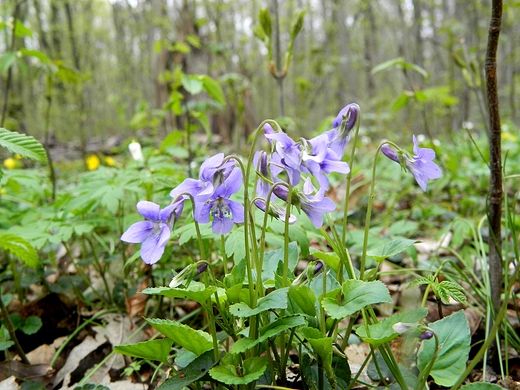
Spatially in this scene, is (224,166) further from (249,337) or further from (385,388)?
(385,388)

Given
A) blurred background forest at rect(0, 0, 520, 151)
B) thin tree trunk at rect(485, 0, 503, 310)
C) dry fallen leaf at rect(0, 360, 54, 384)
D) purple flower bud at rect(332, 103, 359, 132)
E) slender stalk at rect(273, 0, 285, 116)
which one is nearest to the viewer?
purple flower bud at rect(332, 103, 359, 132)

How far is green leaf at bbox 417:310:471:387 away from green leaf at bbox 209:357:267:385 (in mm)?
429

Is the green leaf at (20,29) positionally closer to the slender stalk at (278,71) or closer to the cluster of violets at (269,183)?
the slender stalk at (278,71)

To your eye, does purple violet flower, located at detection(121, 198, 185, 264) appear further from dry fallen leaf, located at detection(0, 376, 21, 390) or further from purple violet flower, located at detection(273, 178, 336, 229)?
dry fallen leaf, located at detection(0, 376, 21, 390)

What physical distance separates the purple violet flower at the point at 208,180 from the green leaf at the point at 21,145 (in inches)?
20.3

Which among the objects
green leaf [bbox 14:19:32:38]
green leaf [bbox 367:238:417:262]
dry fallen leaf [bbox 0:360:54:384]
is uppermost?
green leaf [bbox 14:19:32:38]

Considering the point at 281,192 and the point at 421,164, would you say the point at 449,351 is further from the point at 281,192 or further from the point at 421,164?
the point at 281,192

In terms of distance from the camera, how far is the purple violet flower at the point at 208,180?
105 cm

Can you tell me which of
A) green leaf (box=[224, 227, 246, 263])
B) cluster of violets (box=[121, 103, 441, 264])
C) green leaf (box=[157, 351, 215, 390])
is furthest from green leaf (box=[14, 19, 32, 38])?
green leaf (box=[157, 351, 215, 390])

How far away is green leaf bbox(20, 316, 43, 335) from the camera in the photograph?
1.84 meters

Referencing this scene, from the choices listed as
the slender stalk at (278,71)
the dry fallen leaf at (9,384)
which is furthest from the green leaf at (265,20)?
the dry fallen leaf at (9,384)

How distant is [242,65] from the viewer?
6.74 meters

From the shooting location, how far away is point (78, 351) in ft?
6.07

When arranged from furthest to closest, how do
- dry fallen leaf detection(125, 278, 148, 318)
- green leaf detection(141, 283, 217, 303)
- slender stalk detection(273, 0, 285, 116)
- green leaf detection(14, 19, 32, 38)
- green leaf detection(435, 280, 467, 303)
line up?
slender stalk detection(273, 0, 285, 116) → green leaf detection(14, 19, 32, 38) → dry fallen leaf detection(125, 278, 148, 318) → green leaf detection(435, 280, 467, 303) → green leaf detection(141, 283, 217, 303)
